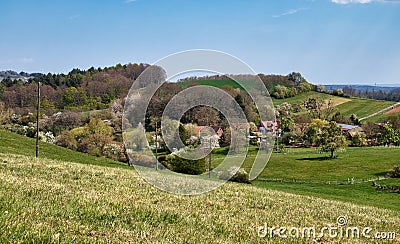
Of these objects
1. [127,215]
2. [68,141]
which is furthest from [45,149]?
[127,215]

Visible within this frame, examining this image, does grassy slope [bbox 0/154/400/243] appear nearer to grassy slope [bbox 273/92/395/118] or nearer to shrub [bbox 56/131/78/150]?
shrub [bbox 56/131/78/150]

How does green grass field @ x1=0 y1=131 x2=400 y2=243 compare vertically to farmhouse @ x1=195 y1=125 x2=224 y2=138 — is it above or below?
below

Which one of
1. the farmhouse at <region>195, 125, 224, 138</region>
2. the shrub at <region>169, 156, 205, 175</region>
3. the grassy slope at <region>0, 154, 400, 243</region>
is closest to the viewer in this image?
the grassy slope at <region>0, 154, 400, 243</region>

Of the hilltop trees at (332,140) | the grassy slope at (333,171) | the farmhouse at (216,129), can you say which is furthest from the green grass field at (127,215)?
the hilltop trees at (332,140)

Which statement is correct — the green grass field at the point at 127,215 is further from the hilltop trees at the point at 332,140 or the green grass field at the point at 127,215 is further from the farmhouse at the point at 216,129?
the hilltop trees at the point at 332,140

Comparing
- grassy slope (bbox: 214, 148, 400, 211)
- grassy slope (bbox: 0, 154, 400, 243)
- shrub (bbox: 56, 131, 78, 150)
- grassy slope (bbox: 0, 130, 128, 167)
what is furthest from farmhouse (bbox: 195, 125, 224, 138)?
shrub (bbox: 56, 131, 78, 150)

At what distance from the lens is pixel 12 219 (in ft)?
21.6

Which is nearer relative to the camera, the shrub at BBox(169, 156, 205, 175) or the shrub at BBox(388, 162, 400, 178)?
the shrub at BBox(169, 156, 205, 175)

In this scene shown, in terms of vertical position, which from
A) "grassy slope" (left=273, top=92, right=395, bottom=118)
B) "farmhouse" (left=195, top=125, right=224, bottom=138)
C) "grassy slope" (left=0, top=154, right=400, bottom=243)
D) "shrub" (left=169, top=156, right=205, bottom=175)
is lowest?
"shrub" (left=169, top=156, right=205, bottom=175)

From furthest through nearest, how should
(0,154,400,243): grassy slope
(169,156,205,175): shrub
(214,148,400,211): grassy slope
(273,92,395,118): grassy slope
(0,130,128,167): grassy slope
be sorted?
(273,92,395,118): grassy slope → (214,148,400,211): grassy slope → (0,130,128,167): grassy slope → (169,156,205,175): shrub → (0,154,400,243): grassy slope

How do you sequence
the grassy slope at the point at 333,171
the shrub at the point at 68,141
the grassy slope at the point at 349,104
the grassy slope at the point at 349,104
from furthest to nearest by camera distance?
the grassy slope at the point at 349,104
the grassy slope at the point at 349,104
the shrub at the point at 68,141
the grassy slope at the point at 333,171

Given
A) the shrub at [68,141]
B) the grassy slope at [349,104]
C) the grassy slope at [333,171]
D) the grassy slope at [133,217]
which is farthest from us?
the grassy slope at [349,104]

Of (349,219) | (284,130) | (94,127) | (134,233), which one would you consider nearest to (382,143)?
(284,130)

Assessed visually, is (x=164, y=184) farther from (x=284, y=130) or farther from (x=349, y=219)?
(x=284, y=130)
